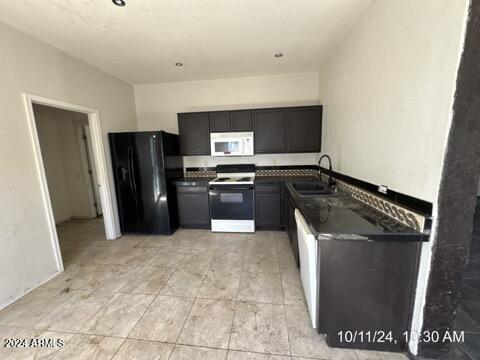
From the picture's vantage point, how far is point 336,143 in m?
2.61

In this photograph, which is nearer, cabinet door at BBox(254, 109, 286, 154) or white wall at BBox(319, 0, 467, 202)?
white wall at BBox(319, 0, 467, 202)

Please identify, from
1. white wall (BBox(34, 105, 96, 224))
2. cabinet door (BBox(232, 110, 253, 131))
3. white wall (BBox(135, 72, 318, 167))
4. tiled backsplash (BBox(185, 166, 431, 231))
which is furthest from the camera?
white wall (BBox(34, 105, 96, 224))

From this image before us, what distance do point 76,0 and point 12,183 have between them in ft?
5.91

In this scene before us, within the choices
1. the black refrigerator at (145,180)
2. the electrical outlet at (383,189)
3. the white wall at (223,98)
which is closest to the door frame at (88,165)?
the white wall at (223,98)

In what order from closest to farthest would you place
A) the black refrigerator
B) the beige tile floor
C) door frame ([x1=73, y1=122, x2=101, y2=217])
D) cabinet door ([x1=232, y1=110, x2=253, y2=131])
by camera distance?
1. the beige tile floor
2. the black refrigerator
3. cabinet door ([x1=232, y1=110, x2=253, y2=131])
4. door frame ([x1=73, y1=122, x2=101, y2=217])

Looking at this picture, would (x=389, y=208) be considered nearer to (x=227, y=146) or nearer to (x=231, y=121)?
(x=227, y=146)

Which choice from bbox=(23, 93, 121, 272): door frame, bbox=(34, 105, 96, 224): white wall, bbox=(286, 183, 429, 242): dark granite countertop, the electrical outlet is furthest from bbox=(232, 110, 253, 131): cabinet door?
bbox=(34, 105, 96, 224): white wall

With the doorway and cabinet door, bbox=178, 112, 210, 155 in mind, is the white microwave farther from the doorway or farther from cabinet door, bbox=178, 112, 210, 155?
the doorway

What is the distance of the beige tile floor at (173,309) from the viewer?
144 cm

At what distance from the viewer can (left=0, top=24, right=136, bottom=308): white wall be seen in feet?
6.23

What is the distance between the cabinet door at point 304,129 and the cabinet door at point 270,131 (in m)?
0.12

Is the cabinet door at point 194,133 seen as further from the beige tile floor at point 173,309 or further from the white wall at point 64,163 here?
the white wall at point 64,163

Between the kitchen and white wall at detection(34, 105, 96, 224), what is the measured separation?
0.67 metres

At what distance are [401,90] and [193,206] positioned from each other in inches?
121
